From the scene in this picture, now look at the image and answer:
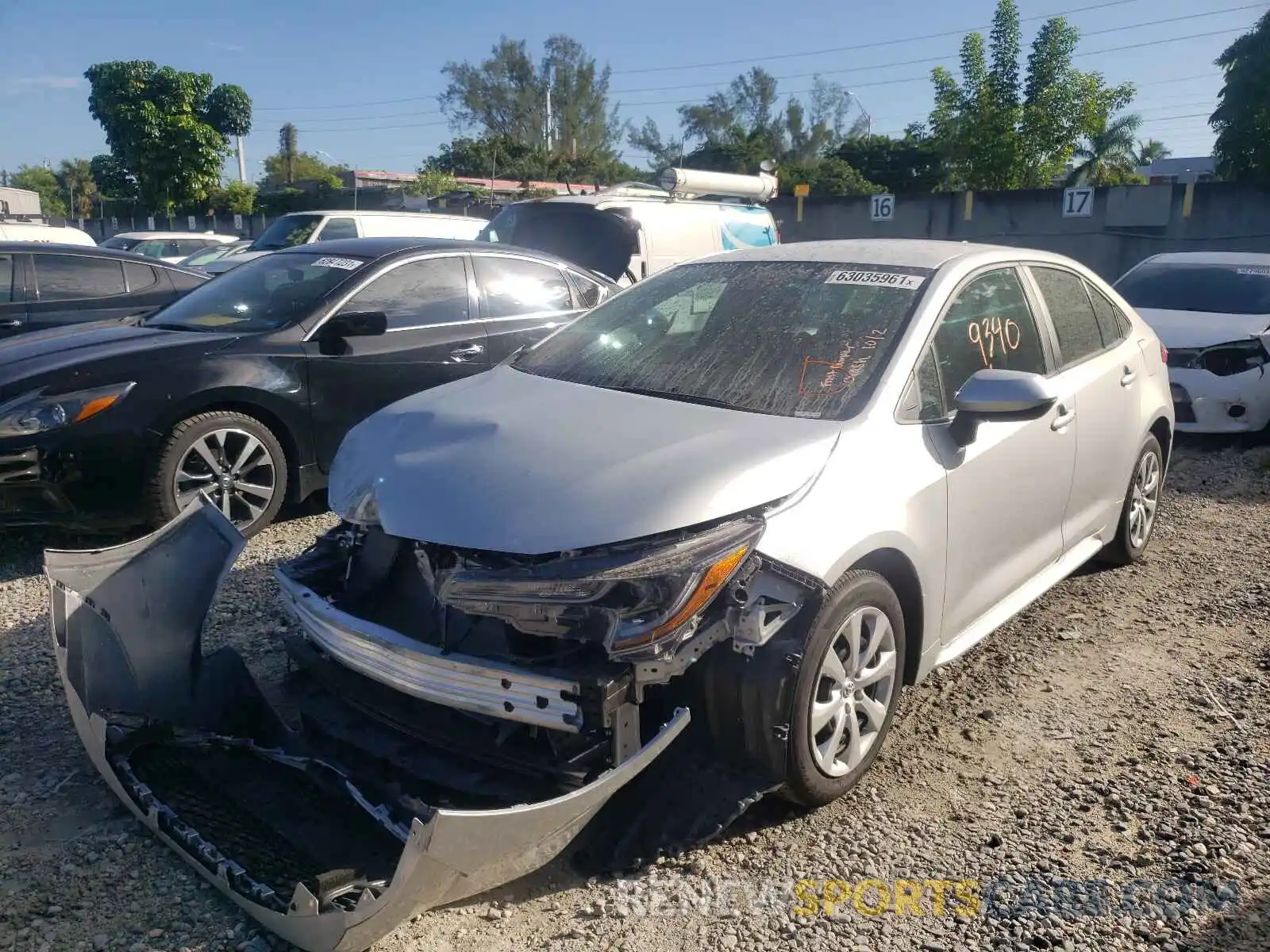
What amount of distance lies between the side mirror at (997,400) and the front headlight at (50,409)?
12.7ft

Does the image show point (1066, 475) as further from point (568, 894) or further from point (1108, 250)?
point (1108, 250)

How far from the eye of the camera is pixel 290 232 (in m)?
15.2

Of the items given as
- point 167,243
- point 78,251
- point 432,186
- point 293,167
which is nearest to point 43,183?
point 293,167

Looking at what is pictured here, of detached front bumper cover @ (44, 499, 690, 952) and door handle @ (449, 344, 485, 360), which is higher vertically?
door handle @ (449, 344, 485, 360)

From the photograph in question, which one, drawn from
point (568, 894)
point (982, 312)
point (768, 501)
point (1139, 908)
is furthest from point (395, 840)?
point (982, 312)

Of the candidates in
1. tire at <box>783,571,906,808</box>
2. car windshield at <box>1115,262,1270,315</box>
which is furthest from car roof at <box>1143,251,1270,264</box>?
tire at <box>783,571,906,808</box>

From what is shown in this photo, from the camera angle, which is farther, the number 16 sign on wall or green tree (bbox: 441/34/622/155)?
green tree (bbox: 441/34/622/155)

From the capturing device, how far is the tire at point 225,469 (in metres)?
5.09

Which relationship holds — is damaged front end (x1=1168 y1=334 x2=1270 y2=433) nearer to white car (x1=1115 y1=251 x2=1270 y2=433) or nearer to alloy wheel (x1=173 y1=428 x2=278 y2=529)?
white car (x1=1115 y1=251 x2=1270 y2=433)

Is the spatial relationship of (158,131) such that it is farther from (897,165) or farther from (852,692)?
(852,692)

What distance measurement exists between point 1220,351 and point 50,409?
763cm

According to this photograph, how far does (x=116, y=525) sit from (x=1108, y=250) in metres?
18.0

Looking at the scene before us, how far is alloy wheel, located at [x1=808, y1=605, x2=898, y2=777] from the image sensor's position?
9.83ft

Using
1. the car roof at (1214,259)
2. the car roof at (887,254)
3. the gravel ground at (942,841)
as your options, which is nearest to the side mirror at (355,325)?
the gravel ground at (942,841)
